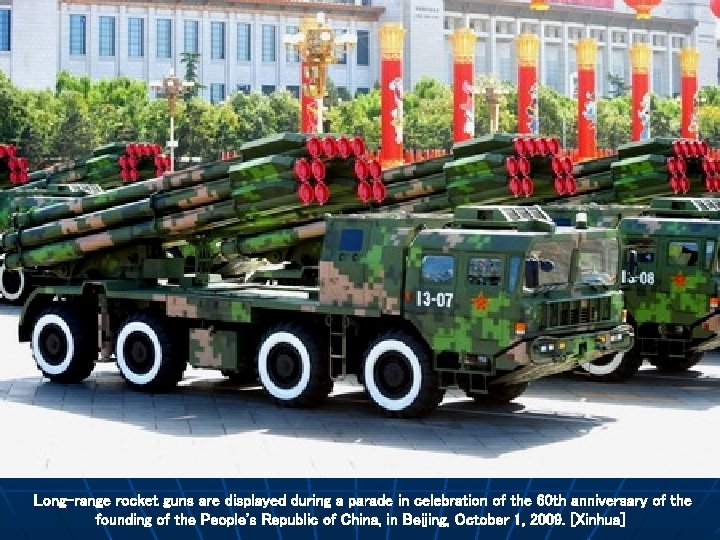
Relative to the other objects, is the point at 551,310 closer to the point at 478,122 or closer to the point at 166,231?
the point at 166,231

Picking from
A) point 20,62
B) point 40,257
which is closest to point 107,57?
point 20,62

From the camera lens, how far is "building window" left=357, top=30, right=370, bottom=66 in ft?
358

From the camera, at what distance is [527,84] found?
62688 millimetres

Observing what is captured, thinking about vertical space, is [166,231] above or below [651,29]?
below

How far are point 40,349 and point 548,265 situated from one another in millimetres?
6882

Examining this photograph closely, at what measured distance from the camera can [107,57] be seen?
A: 10188cm

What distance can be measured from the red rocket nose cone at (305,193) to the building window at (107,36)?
85.5 metres

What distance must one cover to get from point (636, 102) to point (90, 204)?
52878mm

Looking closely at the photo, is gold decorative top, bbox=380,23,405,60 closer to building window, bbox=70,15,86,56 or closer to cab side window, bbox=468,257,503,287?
cab side window, bbox=468,257,503,287

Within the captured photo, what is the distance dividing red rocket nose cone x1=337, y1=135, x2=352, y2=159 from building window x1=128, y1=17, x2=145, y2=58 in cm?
8558

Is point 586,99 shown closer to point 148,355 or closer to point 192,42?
point 192,42

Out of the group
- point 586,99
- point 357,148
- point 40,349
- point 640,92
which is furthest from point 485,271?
point 640,92

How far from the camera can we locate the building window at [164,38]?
103m

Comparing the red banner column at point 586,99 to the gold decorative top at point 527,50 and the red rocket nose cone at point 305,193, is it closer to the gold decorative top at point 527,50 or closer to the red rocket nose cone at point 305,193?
the gold decorative top at point 527,50
